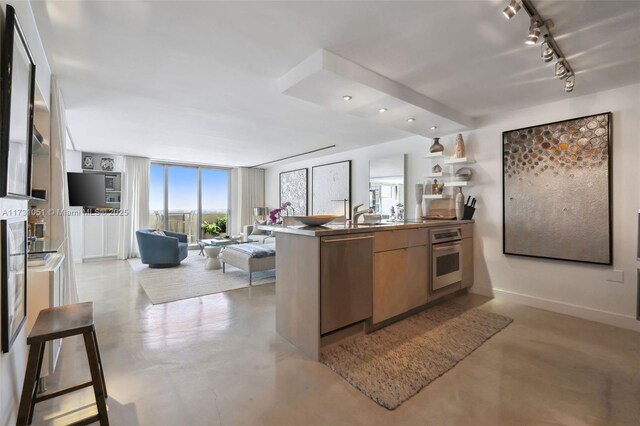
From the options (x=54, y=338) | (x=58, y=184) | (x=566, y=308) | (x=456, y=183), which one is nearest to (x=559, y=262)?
(x=566, y=308)

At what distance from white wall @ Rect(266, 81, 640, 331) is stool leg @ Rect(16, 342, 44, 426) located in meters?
4.37

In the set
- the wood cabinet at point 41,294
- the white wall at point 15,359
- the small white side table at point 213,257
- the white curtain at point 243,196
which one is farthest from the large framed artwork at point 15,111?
the white curtain at point 243,196

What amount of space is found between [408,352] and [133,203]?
22.8 ft

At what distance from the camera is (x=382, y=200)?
206 inches

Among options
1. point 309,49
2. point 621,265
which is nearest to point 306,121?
point 309,49

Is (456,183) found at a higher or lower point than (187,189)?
lower

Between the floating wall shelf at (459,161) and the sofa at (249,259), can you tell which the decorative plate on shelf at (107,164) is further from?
the floating wall shelf at (459,161)

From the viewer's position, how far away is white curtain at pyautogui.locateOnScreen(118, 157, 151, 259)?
664cm

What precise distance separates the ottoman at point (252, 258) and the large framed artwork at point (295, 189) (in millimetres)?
2751

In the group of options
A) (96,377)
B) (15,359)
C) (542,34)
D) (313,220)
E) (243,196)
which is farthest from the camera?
(243,196)

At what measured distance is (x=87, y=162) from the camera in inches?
249

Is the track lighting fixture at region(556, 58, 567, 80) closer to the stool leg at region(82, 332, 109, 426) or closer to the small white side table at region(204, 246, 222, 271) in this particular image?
the stool leg at region(82, 332, 109, 426)

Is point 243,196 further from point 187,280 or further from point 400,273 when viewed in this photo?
point 400,273

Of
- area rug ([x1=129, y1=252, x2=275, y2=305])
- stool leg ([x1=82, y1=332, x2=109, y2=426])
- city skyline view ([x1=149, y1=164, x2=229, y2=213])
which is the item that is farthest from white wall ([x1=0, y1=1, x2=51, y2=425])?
city skyline view ([x1=149, y1=164, x2=229, y2=213])
